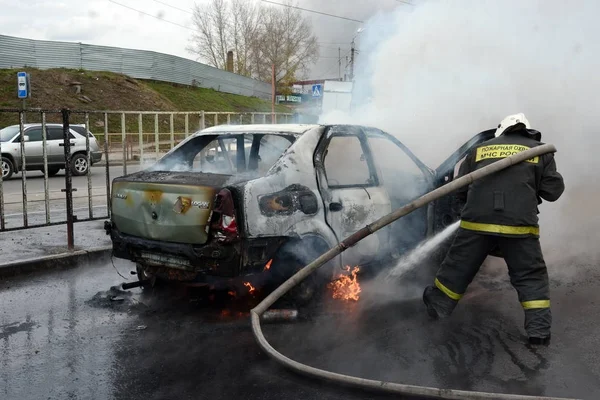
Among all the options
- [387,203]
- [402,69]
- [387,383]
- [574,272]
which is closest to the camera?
[387,383]

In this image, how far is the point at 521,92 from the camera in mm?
7645

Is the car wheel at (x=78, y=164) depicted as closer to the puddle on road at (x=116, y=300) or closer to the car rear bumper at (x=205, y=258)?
the puddle on road at (x=116, y=300)

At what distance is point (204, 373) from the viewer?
12.6 feet

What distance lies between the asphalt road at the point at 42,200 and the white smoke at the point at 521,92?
397cm

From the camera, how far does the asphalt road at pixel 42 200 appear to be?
917cm

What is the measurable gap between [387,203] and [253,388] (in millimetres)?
2450

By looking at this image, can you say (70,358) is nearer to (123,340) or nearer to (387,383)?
Answer: (123,340)

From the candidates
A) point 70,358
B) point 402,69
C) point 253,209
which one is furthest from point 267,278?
point 402,69

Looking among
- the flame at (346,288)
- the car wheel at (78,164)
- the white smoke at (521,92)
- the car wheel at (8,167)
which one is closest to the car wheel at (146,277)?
the flame at (346,288)

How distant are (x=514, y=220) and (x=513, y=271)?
41 centimetres

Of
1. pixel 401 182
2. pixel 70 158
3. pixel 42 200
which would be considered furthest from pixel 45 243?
pixel 42 200

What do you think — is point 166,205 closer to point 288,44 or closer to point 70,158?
point 70,158

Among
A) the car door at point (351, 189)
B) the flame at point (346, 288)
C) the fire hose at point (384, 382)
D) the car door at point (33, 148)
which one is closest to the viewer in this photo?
the fire hose at point (384, 382)

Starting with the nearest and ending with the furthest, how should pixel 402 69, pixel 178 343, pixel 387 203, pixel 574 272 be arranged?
pixel 178 343 → pixel 387 203 → pixel 574 272 → pixel 402 69
